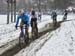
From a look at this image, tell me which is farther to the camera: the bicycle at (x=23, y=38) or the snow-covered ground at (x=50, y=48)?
the bicycle at (x=23, y=38)

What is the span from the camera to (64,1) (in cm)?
15450

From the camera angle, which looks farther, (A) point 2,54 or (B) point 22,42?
(B) point 22,42

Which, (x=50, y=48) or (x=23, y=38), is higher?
(x=23, y=38)

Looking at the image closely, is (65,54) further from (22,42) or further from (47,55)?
(22,42)

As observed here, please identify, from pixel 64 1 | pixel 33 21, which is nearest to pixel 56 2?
pixel 64 1

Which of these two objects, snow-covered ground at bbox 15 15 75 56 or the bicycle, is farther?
the bicycle

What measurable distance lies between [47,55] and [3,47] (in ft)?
14.1

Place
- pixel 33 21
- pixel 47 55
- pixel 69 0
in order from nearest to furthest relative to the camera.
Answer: pixel 47 55, pixel 33 21, pixel 69 0

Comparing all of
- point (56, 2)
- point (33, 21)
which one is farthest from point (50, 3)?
point (33, 21)

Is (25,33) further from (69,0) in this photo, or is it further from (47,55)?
(69,0)

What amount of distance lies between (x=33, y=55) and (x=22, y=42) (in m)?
3.72

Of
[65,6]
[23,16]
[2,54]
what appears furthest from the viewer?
[65,6]

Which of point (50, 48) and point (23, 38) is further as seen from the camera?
point (23, 38)

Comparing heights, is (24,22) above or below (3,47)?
above
